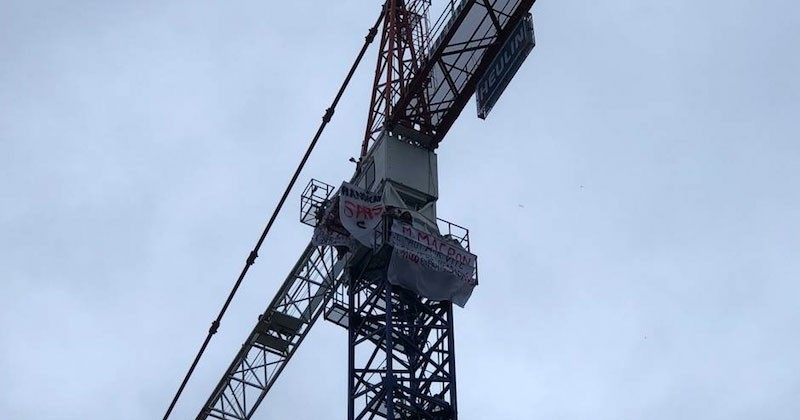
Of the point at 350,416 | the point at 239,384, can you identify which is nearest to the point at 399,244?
the point at 350,416

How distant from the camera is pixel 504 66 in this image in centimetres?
4769

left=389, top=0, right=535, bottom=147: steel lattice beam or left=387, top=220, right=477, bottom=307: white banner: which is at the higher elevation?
left=389, top=0, right=535, bottom=147: steel lattice beam

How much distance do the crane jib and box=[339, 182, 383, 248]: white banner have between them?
16.8 feet

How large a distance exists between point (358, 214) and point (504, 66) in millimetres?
6603

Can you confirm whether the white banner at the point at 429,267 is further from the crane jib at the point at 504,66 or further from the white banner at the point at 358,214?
the crane jib at the point at 504,66

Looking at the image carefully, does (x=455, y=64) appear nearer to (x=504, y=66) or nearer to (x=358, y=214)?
(x=504, y=66)

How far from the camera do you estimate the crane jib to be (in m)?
46.9

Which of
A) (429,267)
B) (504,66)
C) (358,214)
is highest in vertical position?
(504,66)

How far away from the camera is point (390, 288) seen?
4516cm

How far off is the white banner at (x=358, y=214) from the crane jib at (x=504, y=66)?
16.8 ft

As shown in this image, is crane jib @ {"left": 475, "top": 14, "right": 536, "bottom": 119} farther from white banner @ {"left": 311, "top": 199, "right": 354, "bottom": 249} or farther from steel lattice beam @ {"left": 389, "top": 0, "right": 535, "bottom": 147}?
white banner @ {"left": 311, "top": 199, "right": 354, "bottom": 249}

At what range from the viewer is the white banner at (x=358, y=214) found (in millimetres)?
45688

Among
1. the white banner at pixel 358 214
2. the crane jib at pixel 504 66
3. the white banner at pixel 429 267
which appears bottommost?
the white banner at pixel 429 267

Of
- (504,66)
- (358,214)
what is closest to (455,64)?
(504,66)
